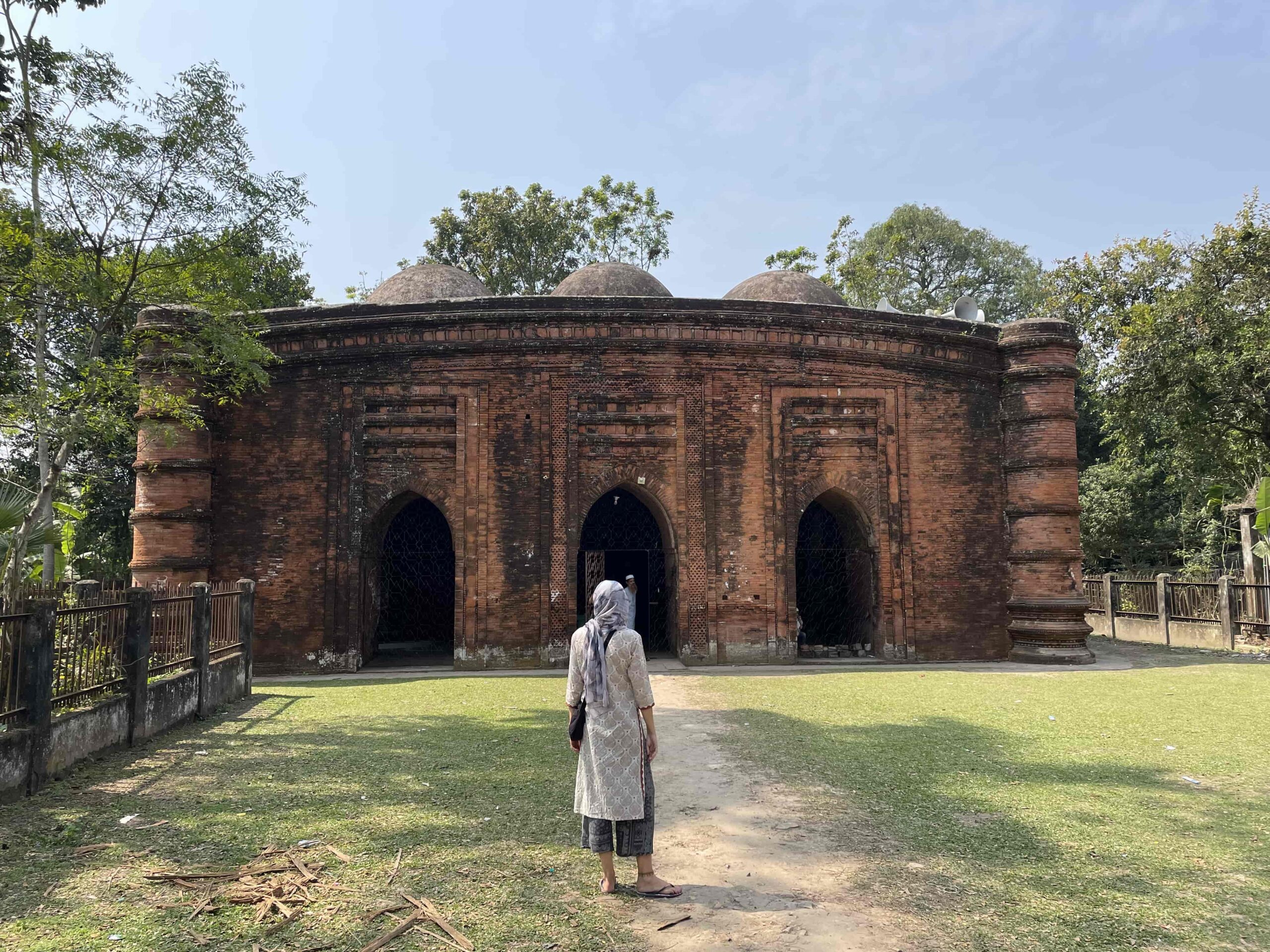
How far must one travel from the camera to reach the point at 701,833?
4535mm

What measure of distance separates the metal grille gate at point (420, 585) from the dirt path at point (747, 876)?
9821 millimetres

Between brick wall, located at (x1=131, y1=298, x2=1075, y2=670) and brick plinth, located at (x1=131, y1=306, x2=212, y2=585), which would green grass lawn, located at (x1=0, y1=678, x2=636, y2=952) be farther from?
brick plinth, located at (x1=131, y1=306, x2=212, y2=585)

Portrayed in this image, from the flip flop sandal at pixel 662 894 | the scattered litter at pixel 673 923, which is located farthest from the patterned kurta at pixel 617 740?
the scattered litter at pixel 673 923

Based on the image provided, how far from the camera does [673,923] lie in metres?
3.35

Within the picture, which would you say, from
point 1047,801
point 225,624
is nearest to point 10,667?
point 225,624

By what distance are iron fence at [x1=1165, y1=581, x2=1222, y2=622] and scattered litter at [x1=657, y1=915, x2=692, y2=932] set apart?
15005 mm

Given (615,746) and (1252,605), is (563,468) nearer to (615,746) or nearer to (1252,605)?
(615,746)

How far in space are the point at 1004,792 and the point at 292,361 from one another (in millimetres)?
11384

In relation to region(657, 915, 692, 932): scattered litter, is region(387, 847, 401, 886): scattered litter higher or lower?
higher

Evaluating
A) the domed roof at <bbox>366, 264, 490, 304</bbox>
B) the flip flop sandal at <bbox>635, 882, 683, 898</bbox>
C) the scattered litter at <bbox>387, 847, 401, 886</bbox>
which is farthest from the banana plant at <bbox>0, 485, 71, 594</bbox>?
the flip flop sandal at <bbox>635, 882, 683, 898</bbox>

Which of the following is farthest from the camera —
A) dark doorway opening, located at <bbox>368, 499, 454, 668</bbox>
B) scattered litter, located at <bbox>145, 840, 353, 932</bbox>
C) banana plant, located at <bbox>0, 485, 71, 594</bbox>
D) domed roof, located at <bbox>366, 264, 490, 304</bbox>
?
domed roof, located at <bbox>366, 264, 490, 304</bbox>

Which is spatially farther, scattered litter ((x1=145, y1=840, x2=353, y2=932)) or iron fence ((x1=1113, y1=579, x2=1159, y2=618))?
iron fence ((x1=1113, y1=579, x2=1159, y2=618))

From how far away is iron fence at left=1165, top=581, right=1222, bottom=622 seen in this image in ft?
48.9

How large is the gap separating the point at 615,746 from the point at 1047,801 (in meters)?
3.06
